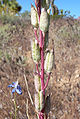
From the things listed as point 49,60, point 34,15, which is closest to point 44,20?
point 34,15

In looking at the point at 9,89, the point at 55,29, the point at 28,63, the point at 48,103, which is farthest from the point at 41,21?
the point at 55,29

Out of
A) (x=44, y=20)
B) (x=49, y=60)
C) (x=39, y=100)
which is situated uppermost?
(x=44, y=20)

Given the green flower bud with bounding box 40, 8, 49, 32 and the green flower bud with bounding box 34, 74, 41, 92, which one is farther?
the green flower bud with bounding box 34, 74, 41, 92

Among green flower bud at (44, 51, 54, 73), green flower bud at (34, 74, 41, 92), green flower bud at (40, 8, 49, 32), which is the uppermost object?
green flower bud at (40, 8, 49, 32)

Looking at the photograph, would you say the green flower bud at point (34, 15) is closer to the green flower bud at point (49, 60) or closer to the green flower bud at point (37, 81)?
the green flower bud at point (49, 60)

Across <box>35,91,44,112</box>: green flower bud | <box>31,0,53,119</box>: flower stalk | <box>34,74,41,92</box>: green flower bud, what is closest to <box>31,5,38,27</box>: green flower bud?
<box>31,0,53,119</box>: flower stalk

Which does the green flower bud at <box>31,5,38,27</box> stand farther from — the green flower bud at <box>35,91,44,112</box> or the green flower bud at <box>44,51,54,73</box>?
the green flower bud at <box>35,91,44,112</box>

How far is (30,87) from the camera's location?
2400mm

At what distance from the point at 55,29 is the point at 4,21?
7.01 feet

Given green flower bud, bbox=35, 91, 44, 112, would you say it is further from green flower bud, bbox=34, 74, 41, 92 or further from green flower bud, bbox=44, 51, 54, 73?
green flower bud, bbox=44, 51, 54, 73

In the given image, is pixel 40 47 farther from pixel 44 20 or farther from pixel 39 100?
pixel 39 100

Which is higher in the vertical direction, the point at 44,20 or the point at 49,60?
the point at 44,20

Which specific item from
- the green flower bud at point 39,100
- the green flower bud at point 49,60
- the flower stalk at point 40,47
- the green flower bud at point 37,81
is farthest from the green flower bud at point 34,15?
the green flower bud at point 39,100

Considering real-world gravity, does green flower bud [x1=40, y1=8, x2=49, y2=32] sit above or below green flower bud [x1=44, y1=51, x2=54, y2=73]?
above
